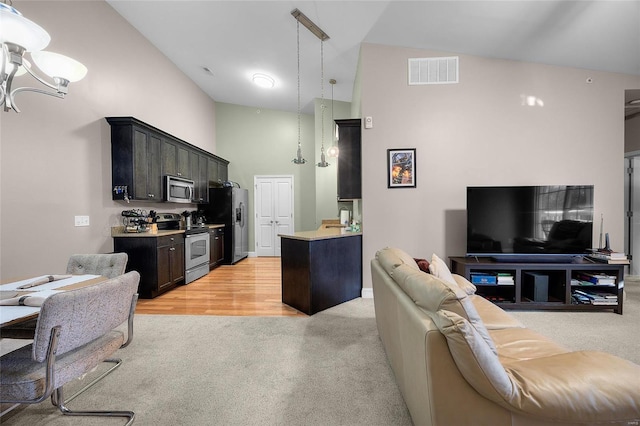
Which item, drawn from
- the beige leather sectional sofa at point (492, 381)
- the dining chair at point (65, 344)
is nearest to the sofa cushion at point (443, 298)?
the beige leather sectional sofa at point (492, 381)

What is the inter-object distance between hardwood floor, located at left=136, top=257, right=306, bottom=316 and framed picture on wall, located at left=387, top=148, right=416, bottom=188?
7.01 feet

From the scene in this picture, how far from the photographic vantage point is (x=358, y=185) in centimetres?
364

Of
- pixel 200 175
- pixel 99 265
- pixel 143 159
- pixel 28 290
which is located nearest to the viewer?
pixel 28 290

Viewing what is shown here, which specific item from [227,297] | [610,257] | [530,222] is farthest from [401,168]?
[227,297]

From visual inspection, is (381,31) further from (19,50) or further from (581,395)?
(581,395)

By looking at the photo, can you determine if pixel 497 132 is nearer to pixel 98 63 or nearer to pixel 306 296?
pixel 306 296

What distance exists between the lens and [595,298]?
2.90 m

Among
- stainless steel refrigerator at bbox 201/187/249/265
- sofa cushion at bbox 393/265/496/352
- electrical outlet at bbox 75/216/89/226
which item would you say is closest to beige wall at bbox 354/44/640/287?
sofa cushion at bbox 393/265/496/352

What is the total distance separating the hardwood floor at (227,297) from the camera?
309cm

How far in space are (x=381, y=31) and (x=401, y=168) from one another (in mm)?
1742

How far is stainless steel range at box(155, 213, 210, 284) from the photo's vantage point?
14.0ft

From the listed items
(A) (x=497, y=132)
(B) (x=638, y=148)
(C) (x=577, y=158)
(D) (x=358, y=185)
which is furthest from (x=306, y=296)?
(B) (x=638, y=148)

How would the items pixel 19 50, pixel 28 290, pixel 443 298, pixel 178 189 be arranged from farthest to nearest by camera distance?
1. pixel 178 189
2. pixel 28 290
3. pixel 19 50
4. pixel 443 298

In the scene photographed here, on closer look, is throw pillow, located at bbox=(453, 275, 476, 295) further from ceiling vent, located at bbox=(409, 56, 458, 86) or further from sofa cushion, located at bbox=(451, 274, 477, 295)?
ceiling vent, located at bbox=(409, 56, 458, 86)
